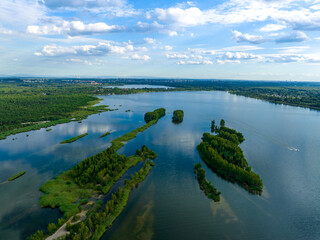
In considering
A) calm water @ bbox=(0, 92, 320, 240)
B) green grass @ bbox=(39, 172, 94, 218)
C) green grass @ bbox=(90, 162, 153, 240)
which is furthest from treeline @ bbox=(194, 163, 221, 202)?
green grass @ bbox=(39, 172, 94, 218)

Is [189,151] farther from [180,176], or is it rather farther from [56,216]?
[56,216]

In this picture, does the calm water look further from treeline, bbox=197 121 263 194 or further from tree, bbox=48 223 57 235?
tree, bbox=48 223 57 235

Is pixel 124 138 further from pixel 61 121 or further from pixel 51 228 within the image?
pixel 51 228

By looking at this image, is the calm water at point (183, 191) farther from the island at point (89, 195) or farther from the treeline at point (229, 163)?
the treeline at point (229, 163)

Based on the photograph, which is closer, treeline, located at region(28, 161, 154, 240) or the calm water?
treeline, located at region(28, 161, 154, 240)

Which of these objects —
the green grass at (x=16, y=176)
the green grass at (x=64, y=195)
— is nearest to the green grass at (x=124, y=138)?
the green grass at (x=64, y=195)

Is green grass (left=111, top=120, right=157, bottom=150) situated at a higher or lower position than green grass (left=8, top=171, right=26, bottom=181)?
higher
